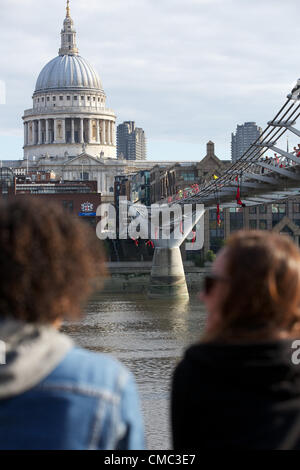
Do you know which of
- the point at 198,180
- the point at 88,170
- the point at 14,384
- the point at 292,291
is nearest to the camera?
the point at 14,384

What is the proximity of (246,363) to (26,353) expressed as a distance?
0.69 m

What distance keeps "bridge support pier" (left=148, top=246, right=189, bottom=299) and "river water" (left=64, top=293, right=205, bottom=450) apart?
1432 mm

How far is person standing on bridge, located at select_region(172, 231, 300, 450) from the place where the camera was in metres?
3.19

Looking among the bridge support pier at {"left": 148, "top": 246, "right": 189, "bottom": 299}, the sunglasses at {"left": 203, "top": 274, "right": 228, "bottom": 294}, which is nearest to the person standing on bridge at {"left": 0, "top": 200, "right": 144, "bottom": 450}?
the sunglasses at {"left": 203, "top": 274, "right": 228, "bottom": 294}

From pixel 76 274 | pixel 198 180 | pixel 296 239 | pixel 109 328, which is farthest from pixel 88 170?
pixel 76 274

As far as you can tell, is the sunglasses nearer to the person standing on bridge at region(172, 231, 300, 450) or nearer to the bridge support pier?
the person standing on bridge at region(172, 231, 300, 450)

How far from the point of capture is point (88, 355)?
3.17 metres

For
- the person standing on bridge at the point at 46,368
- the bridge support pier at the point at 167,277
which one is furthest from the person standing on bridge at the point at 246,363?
the bridge support pier at the point at 167,277

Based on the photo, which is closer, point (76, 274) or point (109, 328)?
point (76, 274)

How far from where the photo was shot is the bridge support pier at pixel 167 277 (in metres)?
58.8
